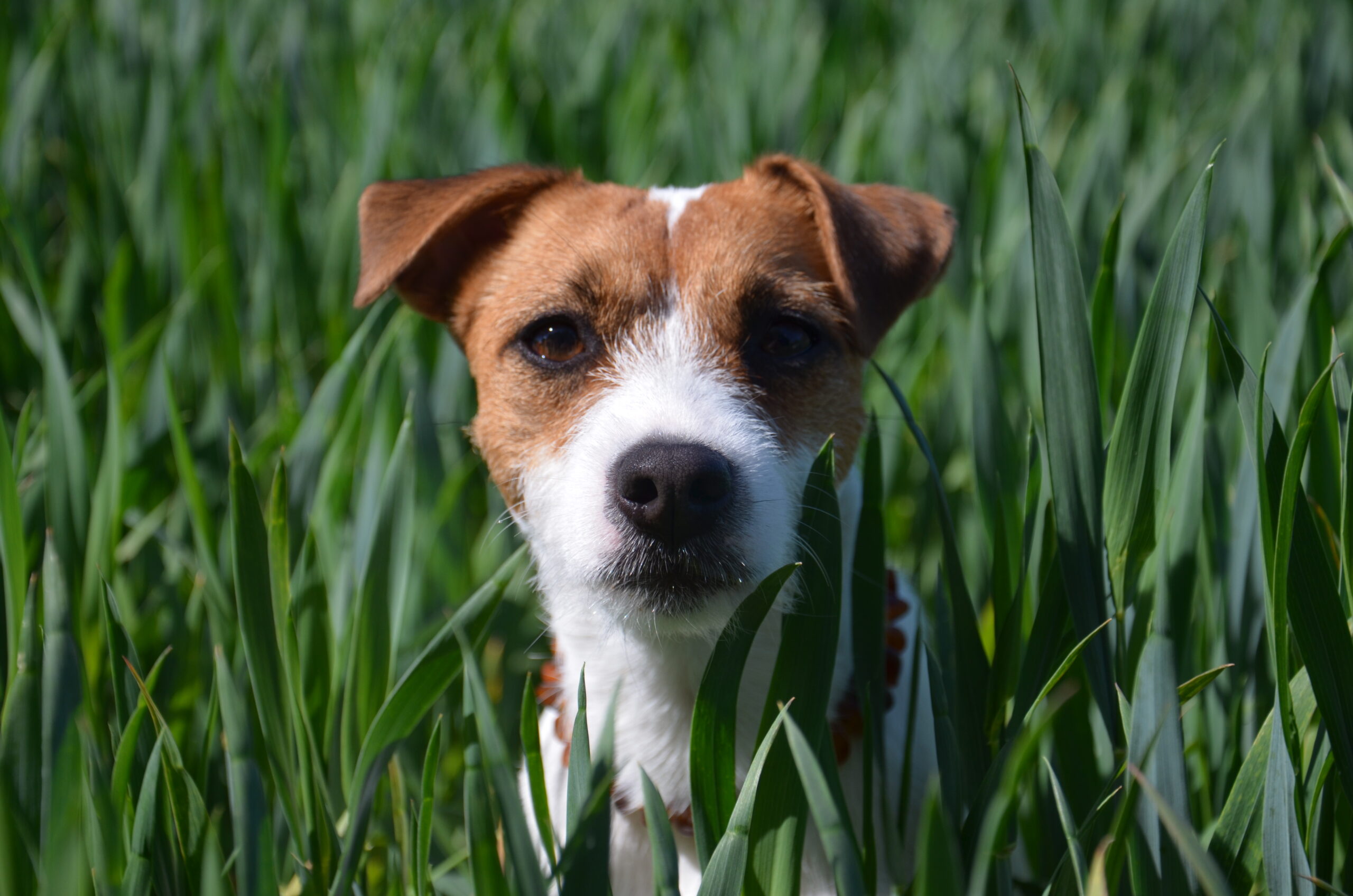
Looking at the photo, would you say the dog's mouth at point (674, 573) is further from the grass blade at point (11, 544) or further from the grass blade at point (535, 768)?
the grass blade at point (11, 544)

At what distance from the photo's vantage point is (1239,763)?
53.6 inches

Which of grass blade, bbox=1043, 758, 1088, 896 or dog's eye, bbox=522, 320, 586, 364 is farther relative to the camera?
dog's eye, bbox=522, 320, 586, 364

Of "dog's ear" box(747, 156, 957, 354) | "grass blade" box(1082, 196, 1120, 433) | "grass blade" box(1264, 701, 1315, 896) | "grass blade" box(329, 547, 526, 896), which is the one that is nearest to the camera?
"grass blade" box(1264, 701, 1315, 896)

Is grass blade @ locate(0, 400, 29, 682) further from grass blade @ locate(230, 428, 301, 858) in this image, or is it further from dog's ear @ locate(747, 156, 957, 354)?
dog's ear @ locate(747, 156, 957, 354)

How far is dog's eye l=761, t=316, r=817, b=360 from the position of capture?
61.7 inches

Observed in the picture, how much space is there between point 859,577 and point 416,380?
3.64ft

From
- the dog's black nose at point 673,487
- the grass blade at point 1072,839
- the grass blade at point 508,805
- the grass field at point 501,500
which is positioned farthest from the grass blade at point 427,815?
the grass blade at point 1072,839

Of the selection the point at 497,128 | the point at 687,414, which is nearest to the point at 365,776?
the point at 687,414

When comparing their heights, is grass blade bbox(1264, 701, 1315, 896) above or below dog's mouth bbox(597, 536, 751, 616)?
below

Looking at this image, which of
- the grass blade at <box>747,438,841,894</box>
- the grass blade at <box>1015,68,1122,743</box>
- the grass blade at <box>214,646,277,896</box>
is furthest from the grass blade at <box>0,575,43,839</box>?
the grass blade at <box>1015,68,1122,743</box>

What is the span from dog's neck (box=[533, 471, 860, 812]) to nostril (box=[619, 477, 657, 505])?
0.85ft

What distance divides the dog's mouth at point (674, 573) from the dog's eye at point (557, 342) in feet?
1.26

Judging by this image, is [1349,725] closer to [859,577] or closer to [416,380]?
[859,577]

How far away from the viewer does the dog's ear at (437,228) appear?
66.3 inches
